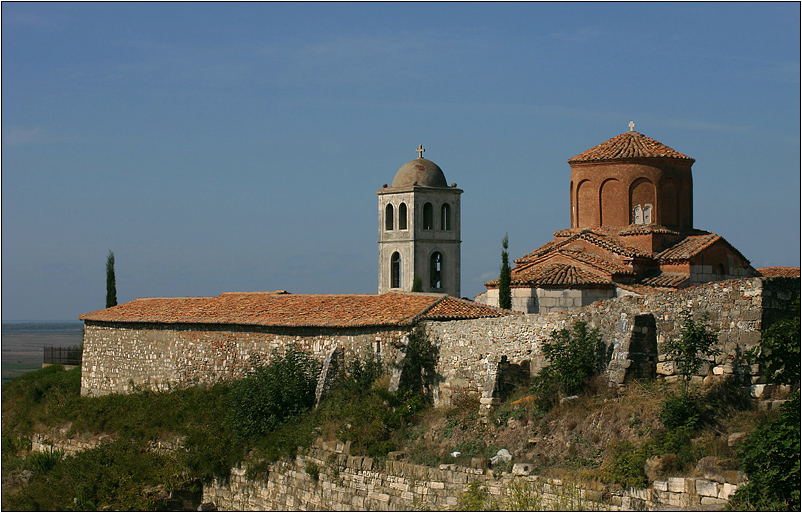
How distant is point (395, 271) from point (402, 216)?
9.07ft

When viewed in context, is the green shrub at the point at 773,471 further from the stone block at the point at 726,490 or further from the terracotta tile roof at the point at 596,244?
the terracotta tile roof at the point at 596,244

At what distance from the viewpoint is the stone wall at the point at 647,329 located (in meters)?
16.5

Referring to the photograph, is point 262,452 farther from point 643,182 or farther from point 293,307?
point 643,182

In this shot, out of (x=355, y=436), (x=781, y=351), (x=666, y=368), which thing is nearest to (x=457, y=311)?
(x=355, y=436)

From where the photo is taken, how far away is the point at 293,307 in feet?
85.0

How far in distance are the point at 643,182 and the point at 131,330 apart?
16.5 meters

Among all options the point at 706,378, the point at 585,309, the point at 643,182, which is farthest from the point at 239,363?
the point at 643,182

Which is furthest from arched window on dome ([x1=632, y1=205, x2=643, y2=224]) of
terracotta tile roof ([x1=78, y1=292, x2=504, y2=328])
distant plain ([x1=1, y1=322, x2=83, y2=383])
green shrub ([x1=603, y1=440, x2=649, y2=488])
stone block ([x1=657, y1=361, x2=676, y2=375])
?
green shrub ([x1=603, y1=440, x2=649, y2=488])

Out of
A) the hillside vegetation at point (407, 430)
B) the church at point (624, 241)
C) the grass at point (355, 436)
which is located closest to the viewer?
the hillside vegetation at point (407, 430)

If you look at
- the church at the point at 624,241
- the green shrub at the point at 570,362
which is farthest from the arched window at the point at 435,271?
the green shrub at the point at 570,362

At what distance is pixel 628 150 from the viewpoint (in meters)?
34.5

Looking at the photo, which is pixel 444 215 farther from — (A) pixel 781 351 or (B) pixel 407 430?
(A) pixel 781 351

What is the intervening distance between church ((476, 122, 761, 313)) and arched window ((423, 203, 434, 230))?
1170cm

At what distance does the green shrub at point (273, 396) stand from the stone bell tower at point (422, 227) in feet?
77.1
